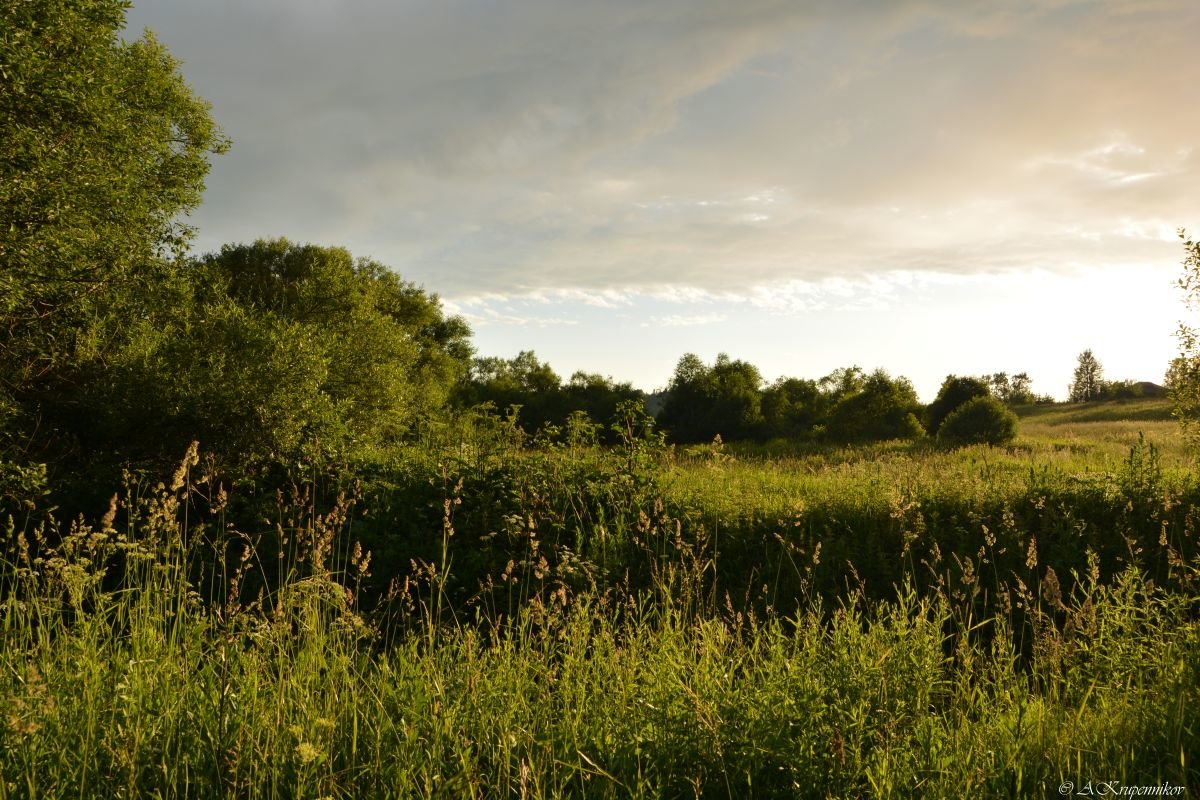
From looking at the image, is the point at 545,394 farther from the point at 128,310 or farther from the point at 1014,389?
the point at 1014,389

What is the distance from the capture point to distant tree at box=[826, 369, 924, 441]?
2720 centimetres

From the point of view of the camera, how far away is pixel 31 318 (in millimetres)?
10805

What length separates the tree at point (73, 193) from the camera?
913 cm

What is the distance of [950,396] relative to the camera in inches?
1112

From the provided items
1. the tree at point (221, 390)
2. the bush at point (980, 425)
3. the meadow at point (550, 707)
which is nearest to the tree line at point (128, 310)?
→ the tree at point (221, 390)

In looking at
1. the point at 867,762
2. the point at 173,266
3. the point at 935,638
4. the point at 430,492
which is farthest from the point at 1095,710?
the point at 173,266

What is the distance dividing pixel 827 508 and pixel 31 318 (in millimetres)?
12116

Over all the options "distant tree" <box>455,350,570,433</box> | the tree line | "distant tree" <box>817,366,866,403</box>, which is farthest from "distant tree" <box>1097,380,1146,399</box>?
the tree line

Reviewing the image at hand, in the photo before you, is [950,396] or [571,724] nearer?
[571,724]

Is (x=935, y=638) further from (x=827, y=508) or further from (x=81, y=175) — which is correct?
(x=81, y=175)

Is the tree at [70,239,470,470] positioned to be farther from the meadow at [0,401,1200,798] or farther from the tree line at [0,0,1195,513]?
the meadow at [0,401,1200,798]

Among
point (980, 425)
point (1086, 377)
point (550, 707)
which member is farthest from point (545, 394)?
point (1086, 377)

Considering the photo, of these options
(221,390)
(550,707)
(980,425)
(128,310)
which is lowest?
(550,707)

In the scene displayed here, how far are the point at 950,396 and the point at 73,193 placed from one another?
28066 millimetres
